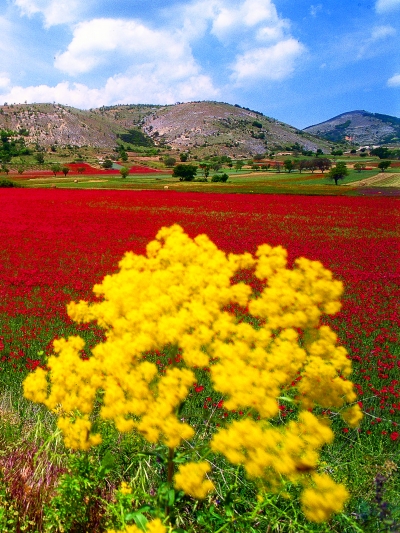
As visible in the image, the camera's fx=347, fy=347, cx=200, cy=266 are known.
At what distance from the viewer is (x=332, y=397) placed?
1.95 metres

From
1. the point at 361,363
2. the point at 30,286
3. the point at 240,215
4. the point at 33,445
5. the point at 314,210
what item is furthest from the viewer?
the point at 314,210

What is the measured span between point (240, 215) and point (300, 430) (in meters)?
29.1

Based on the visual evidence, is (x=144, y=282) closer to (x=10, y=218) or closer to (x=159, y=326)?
(x=159, y=326)

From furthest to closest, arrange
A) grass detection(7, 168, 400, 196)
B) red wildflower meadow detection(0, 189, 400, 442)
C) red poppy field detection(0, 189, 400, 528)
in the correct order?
grass detection(7, 168, 400, 196), red wildflower meadow detection(0, 189, 400, 442), red poppy field detection(0, 189, 400, 528)

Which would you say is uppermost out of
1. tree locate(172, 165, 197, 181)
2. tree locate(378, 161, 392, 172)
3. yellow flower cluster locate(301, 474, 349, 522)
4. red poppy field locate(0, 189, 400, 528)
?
tree locate(378, 161, 392, 172)

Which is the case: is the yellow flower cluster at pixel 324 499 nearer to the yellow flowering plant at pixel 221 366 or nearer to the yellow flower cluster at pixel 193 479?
the yellow flowering plant at pixel 221 366

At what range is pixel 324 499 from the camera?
62.7 inches

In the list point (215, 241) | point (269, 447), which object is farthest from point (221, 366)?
point (215, 241)

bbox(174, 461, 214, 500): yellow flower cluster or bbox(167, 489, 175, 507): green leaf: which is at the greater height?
bbox(174, 461, 214, 500): yellow flower cluster

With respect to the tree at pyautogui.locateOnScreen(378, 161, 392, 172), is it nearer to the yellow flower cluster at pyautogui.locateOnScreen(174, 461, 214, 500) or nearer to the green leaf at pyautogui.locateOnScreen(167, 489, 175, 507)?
the green leaf at pyautogui.locateOnScreen(167, 489, 175, 507)

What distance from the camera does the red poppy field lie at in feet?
24.1

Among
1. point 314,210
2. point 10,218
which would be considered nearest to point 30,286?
point 10,218

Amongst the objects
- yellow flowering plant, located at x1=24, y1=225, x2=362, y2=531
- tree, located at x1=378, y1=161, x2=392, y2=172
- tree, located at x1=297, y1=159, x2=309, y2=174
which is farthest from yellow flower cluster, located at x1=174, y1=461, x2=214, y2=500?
tree, located at x1=378, y1=161, x2=392, y2=172

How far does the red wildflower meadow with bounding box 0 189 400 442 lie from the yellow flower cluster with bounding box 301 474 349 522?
3.19 metres
